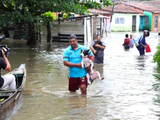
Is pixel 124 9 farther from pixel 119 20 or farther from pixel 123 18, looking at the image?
pixel 119 20

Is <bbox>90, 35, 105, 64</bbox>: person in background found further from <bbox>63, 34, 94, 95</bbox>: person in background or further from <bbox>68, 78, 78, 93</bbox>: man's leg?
<bbox>63, 34, 94, 95</bbox>: person in background

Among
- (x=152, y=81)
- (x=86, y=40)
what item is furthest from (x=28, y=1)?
(x=152, y=81)

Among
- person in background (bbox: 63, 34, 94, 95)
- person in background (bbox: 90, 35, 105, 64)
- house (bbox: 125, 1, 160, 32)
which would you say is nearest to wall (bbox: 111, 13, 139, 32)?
house (bbox: 125, 1, 160, 32)

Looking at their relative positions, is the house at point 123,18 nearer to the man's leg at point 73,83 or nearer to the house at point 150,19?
the house at point 150,19

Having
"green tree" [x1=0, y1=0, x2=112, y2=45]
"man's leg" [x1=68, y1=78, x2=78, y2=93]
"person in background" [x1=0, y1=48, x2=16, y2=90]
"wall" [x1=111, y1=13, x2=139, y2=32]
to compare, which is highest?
"green tree" [x1=0, y1=0, x2=112, y2=45]

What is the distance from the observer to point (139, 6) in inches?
2176

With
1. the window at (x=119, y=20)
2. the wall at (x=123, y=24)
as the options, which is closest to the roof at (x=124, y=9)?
the wall at (x=123, y=24)

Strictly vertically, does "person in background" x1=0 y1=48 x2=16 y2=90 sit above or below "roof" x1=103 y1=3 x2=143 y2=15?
below

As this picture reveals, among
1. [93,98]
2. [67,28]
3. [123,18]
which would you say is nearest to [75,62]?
[93,98]

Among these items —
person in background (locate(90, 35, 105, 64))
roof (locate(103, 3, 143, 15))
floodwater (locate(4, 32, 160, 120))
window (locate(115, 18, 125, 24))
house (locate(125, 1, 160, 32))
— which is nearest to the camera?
floodwater (locate(4, 32, 160, 120))

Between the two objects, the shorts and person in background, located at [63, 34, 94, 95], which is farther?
the shorts

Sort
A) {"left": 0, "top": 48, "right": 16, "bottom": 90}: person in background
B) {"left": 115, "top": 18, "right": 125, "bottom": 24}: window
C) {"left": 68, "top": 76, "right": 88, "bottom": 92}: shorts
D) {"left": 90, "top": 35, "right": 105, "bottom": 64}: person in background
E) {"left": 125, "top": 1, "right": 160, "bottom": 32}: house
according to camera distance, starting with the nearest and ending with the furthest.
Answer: {"left": 0, "top": 48, "right": 16, "bottom": 90}: person in background < {"left": 68, "top": 76, "right": 88, "bottom": 92}: shorts < {"left": 90, "top": 35, "right": 105, "bottom": 64}: person in background < {"left": 115, "top": 18, "right": 125, "bottom": 24}: window < {"left": 125, "top": 1, "right": 160, "bottom": 32}: house

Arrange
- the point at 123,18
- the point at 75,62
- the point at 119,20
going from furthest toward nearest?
1. the point at 123,18
2. the point at 119,20
3. the point at 75,62

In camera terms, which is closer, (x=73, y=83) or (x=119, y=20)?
(x=73, y=83)
